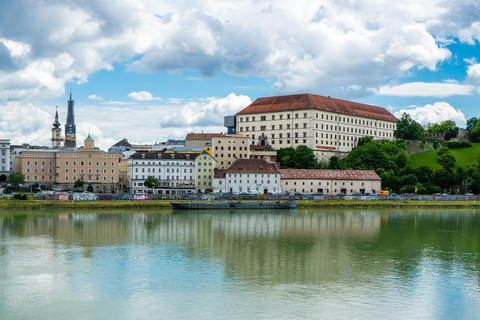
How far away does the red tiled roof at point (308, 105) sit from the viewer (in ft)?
353

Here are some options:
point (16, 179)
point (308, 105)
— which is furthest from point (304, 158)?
point (16, 179)

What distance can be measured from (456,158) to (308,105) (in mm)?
28178

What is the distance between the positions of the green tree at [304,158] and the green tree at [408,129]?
27.0 metres

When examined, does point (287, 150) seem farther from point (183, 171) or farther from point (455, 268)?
point (455, 268)

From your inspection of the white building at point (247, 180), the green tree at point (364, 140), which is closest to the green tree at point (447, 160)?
the green tree at point (364, 140)

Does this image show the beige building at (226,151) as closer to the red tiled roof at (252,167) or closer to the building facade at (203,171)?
the building facade at (203,171)

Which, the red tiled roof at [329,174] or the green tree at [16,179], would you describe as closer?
the green tree at [16,179]

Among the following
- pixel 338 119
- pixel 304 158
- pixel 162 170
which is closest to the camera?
pixel 162 170

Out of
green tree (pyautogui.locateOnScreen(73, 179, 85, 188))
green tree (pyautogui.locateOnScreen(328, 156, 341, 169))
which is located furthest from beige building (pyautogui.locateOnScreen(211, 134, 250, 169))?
green tree (pyautogui.locateOnScreen(73, 179, 85, 188))

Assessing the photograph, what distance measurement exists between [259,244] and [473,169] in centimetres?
6798

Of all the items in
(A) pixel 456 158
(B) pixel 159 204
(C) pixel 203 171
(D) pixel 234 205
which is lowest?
(D) pixel 234 205

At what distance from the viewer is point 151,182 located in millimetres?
84750

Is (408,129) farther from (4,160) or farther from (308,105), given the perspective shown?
(4,160)

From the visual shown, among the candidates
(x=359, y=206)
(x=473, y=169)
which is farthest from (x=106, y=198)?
(x=473, y=169)
